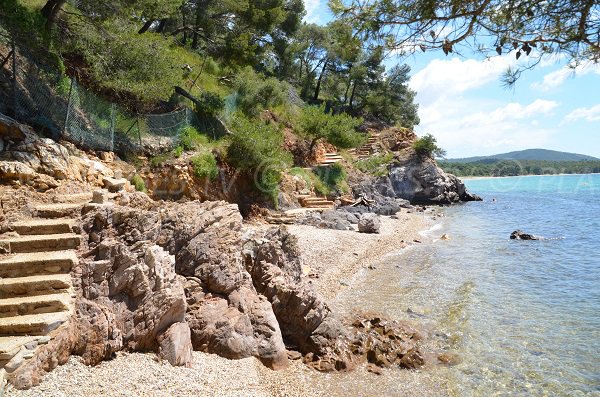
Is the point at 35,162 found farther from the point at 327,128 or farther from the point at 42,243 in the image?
the point at 327,128

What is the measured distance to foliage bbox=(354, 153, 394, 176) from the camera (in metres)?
36.0

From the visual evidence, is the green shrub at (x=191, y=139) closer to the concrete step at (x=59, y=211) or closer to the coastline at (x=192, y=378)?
the concrete step at (x=59, y=211)

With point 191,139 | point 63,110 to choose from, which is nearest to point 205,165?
point 191,139

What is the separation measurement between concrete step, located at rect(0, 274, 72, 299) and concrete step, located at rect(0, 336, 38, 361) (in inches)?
31.5

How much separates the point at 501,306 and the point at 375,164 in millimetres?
25930

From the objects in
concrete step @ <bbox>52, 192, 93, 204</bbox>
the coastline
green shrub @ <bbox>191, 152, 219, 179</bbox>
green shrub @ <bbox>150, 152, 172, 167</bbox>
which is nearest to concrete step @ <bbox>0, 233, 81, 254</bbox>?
concrete step @ <bbox>52, 192, 93, 204</bbox>

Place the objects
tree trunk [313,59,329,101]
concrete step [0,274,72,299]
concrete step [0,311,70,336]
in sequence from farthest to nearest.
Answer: tree trunk [313,59,329,101] → concrete step [0,274,72,299] → concrete step [0,311,70,336]

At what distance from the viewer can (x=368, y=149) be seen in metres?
40.7

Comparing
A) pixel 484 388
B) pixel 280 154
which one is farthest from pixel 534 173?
pixel 484 388

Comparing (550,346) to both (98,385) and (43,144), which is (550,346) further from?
(43,144)

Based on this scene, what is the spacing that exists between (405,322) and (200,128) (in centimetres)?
1385

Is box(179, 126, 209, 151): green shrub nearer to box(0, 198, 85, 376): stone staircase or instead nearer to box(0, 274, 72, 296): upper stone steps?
box(0, 198, 85, 376): stone staircase

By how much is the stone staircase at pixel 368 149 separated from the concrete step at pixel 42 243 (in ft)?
109

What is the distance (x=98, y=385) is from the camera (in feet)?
16.9
